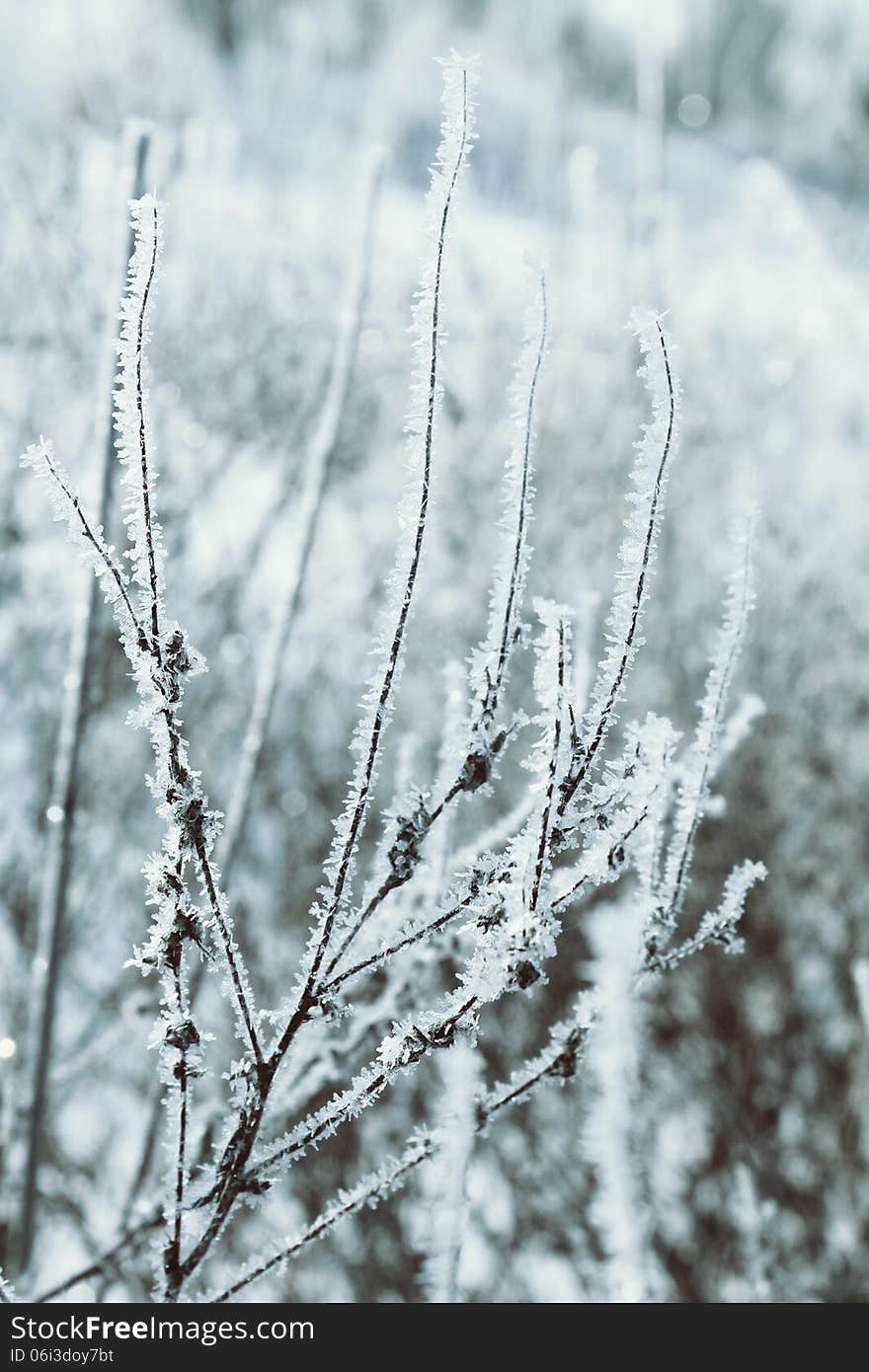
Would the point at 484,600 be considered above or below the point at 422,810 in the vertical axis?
above

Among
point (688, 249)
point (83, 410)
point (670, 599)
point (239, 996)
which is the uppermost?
point (688, 249)

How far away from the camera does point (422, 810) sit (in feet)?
3.61

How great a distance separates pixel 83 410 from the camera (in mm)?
4211

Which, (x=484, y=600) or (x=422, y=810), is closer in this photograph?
(x=422, y=810)

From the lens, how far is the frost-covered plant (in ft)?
3.26

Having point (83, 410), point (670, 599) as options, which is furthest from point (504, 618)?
point (670, 599)

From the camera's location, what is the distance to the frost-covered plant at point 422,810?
0.99 metres

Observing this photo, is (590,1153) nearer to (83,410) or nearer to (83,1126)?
(83,410)

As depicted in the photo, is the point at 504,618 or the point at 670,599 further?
the point at 670,599
